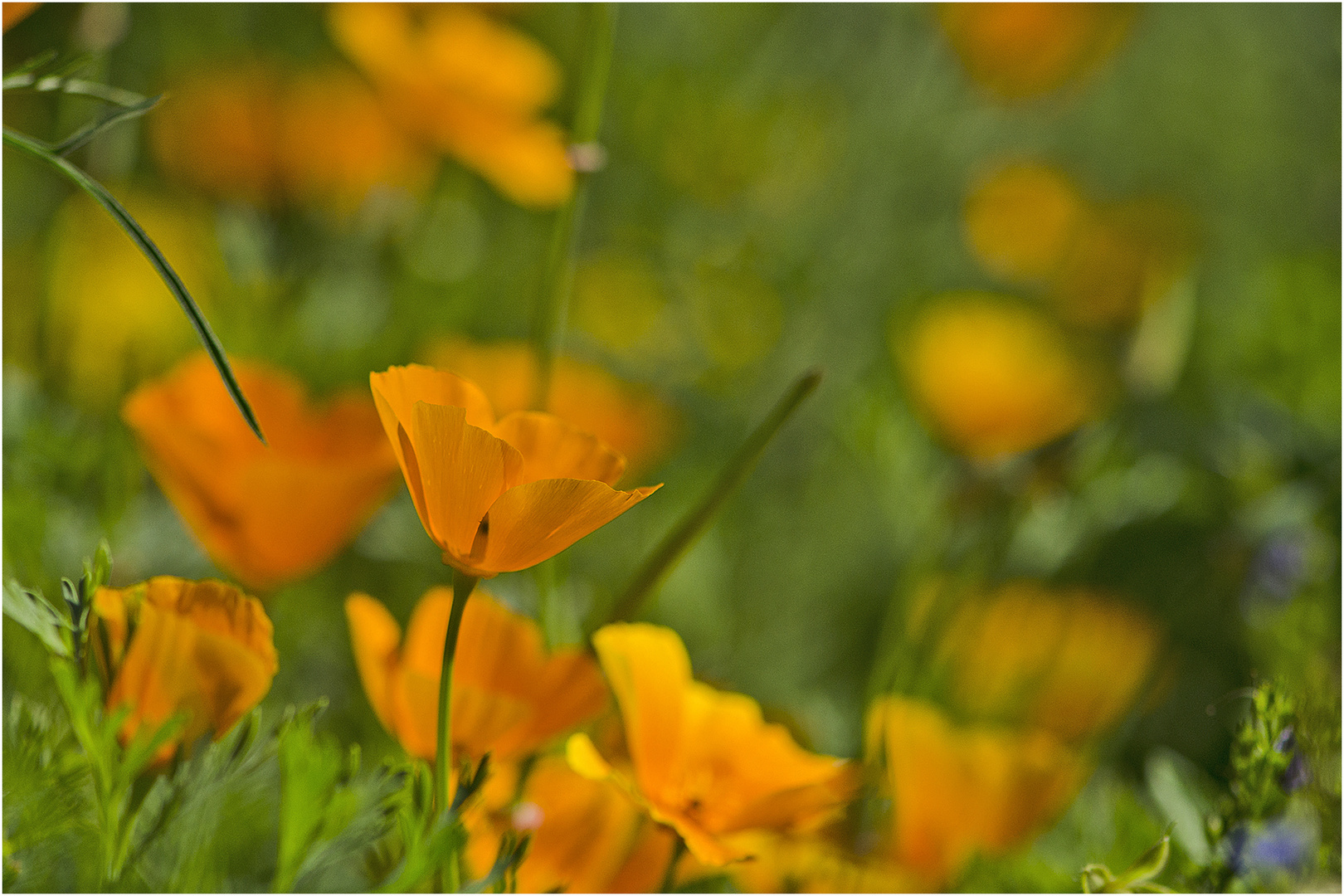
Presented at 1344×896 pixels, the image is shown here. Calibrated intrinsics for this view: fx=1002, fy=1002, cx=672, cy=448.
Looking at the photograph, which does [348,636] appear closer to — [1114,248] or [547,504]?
[547,504]

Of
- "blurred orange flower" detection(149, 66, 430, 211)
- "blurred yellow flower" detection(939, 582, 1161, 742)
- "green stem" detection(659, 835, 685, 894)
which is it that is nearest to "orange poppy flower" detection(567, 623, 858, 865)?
"green stem" detection(659, 835, 685, 894)

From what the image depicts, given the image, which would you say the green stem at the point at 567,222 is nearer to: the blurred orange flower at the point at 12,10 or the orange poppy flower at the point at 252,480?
the orange poppy flower at the point at 252,480

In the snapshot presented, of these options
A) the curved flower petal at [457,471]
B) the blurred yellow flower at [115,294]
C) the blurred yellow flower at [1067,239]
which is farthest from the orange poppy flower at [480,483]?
the blurred yellow flower at [1067,239]

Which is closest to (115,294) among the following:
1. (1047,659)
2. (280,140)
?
(280,140)

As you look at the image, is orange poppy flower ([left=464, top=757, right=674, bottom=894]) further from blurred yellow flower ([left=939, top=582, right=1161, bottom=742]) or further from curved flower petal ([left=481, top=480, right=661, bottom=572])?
blurred yellow flower ([left=939, top=582, right=1161, bottom=742])

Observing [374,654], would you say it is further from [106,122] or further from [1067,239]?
[1067,239]

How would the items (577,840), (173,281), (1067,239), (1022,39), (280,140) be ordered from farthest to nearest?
(1067,239), (1022,39), (280,140), (577,840), (173,281)

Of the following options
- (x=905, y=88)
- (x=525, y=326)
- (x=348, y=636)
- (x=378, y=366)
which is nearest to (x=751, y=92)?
(x=905, y=88)
